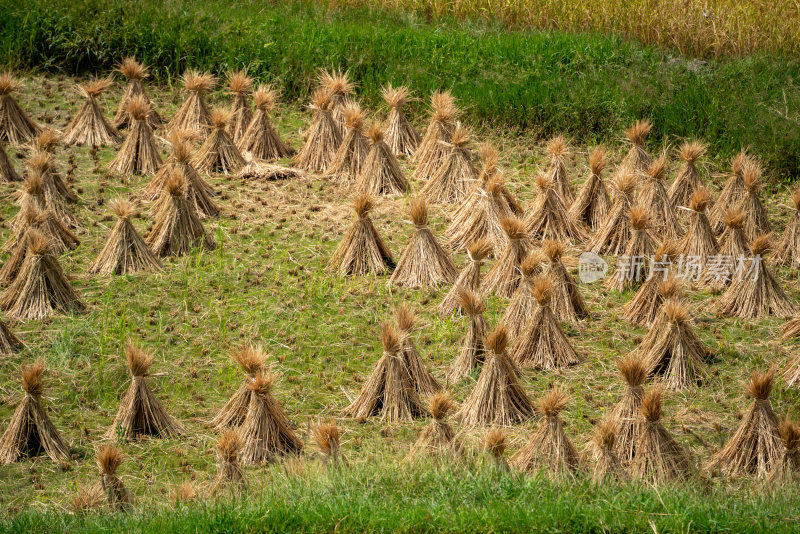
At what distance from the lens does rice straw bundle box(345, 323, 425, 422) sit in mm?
6230

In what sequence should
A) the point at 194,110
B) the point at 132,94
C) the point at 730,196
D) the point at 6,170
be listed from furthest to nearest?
the point at 132,94
the point at 194,110
the point at 6,170
the point at 730,196

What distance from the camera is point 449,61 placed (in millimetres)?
10828

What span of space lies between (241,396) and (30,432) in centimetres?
120

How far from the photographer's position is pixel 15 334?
6.96 m

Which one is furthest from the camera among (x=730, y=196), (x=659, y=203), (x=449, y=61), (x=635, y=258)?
(x=449, y=61)

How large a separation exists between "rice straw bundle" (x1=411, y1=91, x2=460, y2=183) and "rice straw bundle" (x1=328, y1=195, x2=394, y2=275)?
1672 millimetres

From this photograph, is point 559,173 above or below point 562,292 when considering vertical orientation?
above

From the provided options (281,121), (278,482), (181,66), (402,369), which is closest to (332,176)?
(281,121)

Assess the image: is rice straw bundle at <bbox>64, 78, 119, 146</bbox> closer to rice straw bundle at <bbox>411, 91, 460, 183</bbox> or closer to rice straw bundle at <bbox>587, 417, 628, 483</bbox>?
rice straw bundle at <bbox>411, 91, 460, 183</bbox>

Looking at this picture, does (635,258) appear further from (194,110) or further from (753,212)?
(194,110)

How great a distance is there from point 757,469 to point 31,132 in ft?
23.8

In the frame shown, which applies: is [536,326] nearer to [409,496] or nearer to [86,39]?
[409,496]

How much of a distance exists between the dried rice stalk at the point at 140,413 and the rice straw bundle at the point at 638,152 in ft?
15.5
